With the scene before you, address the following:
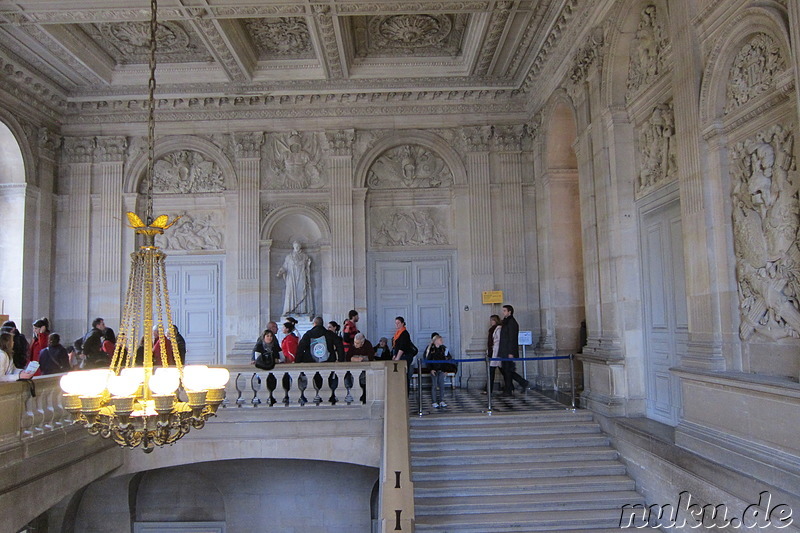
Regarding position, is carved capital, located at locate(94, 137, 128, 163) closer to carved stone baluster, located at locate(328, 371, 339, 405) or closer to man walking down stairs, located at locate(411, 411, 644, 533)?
carved stone baluster, located at locate(328, 371, 339, 405)

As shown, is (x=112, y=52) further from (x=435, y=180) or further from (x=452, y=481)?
Answer: (x=452, y=481)

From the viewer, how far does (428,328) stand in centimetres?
1340

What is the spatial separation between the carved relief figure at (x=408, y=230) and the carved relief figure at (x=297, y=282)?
1553 mm

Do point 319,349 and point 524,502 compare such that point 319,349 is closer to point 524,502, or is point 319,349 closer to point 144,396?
point 524,502

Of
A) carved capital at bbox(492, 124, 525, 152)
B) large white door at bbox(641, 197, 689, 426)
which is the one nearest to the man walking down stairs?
large white door at bbox(641, 197, 689, 426)

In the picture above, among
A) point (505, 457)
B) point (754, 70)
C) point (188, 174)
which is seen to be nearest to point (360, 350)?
point (505, 457)

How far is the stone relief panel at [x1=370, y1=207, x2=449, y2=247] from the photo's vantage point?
13.6 metres

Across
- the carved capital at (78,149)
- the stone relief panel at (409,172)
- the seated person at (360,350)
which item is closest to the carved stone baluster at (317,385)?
the seated person at (360,350)

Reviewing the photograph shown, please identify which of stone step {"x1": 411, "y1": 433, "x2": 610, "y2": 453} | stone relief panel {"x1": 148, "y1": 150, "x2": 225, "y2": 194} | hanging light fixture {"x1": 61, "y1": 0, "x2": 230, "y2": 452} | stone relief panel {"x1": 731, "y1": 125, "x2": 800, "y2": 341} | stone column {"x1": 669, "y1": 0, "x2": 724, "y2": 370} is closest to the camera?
hanging light fixture {"x1": 61, "y1": 0, "x2": 230, "y2": 452}

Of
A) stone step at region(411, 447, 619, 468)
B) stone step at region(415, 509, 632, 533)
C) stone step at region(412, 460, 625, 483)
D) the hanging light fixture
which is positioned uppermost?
the hanging light fixture

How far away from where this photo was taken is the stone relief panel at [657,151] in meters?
7.67

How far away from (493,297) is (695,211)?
6696mm

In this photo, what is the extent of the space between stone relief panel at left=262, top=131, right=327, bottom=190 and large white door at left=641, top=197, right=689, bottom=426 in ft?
23.7

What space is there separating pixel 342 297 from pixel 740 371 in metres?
8.39
